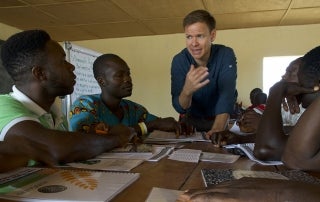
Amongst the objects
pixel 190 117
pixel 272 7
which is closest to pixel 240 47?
pixel 272 7

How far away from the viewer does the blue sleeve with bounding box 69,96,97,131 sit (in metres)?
1.56

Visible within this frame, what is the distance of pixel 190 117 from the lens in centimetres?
223

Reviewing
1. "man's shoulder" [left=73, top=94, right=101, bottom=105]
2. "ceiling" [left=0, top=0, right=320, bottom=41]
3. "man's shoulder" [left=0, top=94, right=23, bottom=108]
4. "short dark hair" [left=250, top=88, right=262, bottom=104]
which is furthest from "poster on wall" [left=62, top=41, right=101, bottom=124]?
"short dark hair" [left=250, top=88, right=262, bottom=104]

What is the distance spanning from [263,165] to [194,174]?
0.28m

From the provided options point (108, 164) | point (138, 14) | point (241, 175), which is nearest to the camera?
point (241, 175)

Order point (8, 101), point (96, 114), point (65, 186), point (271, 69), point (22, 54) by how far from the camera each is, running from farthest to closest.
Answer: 1. point (271, 69)
2. point (96, 114)
3. point (22, 54)
4. point (8, 101)
5. point (65, 186)

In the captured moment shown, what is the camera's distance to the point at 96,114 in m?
1.71

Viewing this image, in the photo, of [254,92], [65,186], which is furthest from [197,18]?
[254,92]

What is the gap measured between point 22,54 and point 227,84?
1.32 metres

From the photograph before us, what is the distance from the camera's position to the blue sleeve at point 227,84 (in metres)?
2.05

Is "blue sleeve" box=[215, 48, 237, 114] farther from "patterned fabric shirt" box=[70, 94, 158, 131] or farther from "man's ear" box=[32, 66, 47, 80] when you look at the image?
"man's ear" box=[32, 66, 47, 80]

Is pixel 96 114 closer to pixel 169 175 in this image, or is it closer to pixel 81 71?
pixel 169 175

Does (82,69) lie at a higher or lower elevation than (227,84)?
higher

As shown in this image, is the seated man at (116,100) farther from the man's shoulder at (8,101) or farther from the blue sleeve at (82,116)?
the man's shoulder at (8,101)
